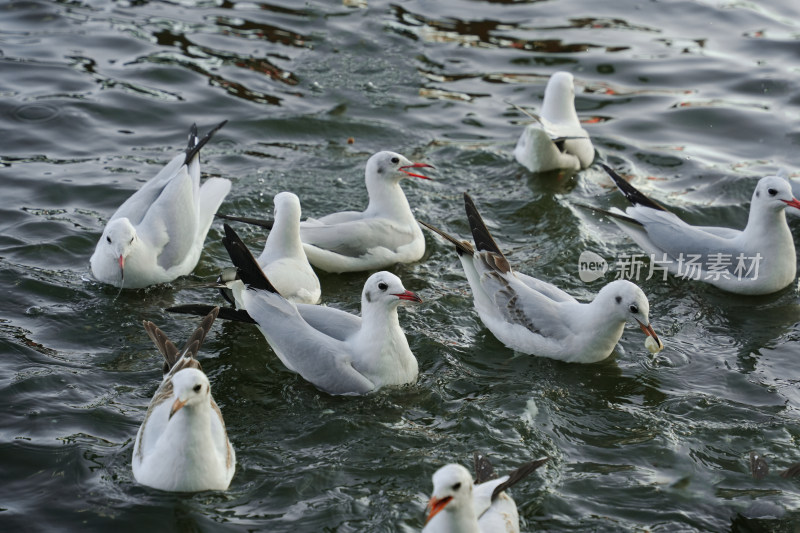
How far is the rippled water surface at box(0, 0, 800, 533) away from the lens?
238 inches

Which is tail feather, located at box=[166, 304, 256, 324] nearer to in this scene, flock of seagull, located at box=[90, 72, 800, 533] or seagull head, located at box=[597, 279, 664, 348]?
flock of seagull, located at box=[90, 72, 800, 533]

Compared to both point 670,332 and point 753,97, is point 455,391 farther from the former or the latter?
point 753,97

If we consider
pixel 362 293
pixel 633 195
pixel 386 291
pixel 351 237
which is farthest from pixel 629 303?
pixel 351 237

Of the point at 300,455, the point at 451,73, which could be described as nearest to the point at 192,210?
the point at 300,455

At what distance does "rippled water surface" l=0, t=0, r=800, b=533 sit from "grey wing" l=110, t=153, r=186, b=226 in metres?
0.60

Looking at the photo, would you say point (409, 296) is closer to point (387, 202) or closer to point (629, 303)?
point (629, 303)

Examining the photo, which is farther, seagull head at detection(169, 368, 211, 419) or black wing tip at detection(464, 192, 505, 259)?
black wing tip at detection(464, 192, 505, 259)

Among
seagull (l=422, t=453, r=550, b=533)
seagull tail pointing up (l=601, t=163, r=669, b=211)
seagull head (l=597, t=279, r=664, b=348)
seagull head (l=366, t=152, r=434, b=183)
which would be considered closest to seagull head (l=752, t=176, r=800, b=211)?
seagull tail pointing up (l=601, t=163, r=669, b=211)

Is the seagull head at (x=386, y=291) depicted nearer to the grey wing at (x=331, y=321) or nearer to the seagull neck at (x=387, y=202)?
the grey wing at (x=331, y=321)

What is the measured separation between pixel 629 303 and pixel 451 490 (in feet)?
9.45

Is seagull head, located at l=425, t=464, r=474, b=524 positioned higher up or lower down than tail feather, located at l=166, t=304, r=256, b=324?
higher up

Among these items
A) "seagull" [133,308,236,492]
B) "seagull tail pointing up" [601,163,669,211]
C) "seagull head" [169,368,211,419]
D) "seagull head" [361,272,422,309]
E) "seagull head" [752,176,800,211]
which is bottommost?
"seagull" [133,308,236,492]

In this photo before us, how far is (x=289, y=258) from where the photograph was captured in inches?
320

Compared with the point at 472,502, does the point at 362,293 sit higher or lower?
lower
